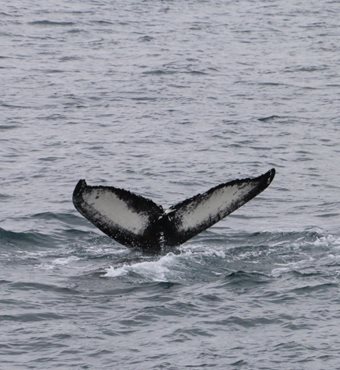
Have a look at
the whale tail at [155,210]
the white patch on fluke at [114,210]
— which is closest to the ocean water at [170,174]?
the whale tail at [155,210]

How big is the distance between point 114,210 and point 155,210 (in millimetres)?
473

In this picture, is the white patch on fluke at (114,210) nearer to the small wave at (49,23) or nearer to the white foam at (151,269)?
the white foam at (151,269)

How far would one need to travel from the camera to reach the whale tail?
1406 cm

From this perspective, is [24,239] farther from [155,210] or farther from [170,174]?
[170,174]

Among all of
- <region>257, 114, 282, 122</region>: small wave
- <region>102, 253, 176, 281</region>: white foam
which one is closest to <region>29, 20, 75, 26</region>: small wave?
<region>257, 114, 282, 122</region>: small wave

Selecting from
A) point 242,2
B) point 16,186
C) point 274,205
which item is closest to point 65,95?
point 16,186

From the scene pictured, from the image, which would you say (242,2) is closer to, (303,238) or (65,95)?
(65,95)

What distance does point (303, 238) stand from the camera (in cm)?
1638

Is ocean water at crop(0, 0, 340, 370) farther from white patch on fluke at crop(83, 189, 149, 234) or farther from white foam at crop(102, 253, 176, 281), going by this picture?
white patch on fluke at crop(83, 189, 149, 234)

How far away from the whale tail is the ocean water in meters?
0.46

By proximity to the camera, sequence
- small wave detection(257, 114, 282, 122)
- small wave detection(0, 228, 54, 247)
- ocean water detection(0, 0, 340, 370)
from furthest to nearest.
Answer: small wave detection(257, 114, 282, 122) < small wave detection(0, 228, 54, 247) < ocean water detection(0, 0, 340, 370)

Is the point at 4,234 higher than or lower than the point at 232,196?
lower

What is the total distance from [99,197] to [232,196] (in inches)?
58.1

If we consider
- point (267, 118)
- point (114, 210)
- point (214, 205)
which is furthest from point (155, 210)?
point (267, 118)
